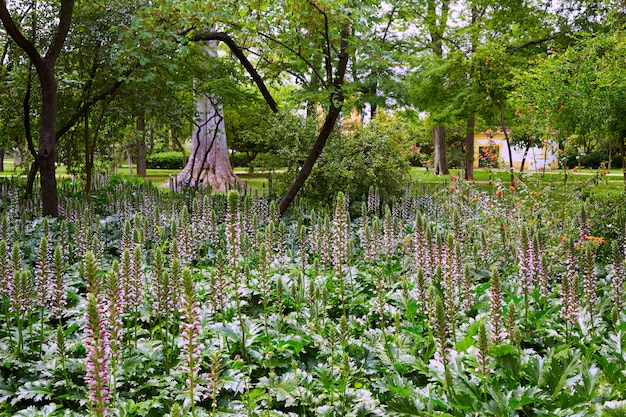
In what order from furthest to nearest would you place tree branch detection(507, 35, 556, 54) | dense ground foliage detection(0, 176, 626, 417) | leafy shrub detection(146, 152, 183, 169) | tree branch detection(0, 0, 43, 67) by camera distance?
leafy shrub detection(146, 152, 183, 169) < tree branch detection(507, 35, 556, 54) < tree branch detection(0, 0, 43, 67) < dense ground foliage detection(0, 176, 626, 417)

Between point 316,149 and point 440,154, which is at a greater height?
point 440,154

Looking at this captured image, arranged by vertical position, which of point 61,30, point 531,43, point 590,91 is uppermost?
point 531,43

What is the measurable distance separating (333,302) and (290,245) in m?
3.10

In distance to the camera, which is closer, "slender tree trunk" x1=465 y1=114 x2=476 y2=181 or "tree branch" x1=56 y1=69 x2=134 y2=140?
"tree branch" x1=56 y1=69 x2=134 y2=140

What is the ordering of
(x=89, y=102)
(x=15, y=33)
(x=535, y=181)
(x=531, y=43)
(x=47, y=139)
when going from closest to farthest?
(x=15, y=33) → (x=47, y=139) → (x=535, y=181) → (x=89, y=102) → (x=531, y=43)

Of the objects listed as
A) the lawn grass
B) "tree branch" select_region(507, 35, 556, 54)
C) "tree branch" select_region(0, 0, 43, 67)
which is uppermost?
"tree branch" select_region(507, 35, 556, 54)

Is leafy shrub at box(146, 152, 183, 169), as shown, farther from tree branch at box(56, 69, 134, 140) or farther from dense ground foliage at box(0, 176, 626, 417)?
dense ground foliage at box(0, 176, 626, 417)

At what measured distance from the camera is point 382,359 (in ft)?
12.3

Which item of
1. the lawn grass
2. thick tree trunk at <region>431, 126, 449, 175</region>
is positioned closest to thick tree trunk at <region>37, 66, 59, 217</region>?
the lawn grass

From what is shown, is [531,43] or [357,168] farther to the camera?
[531,43]

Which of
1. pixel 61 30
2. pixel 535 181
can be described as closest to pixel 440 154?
pixel 535 181

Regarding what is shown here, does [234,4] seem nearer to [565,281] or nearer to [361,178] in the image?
[361,178]

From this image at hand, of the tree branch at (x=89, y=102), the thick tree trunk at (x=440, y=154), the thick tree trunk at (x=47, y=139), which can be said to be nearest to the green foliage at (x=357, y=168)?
the tree branch at (x=89, y=102)

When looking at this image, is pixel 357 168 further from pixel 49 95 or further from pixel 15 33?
pixel 15 33
